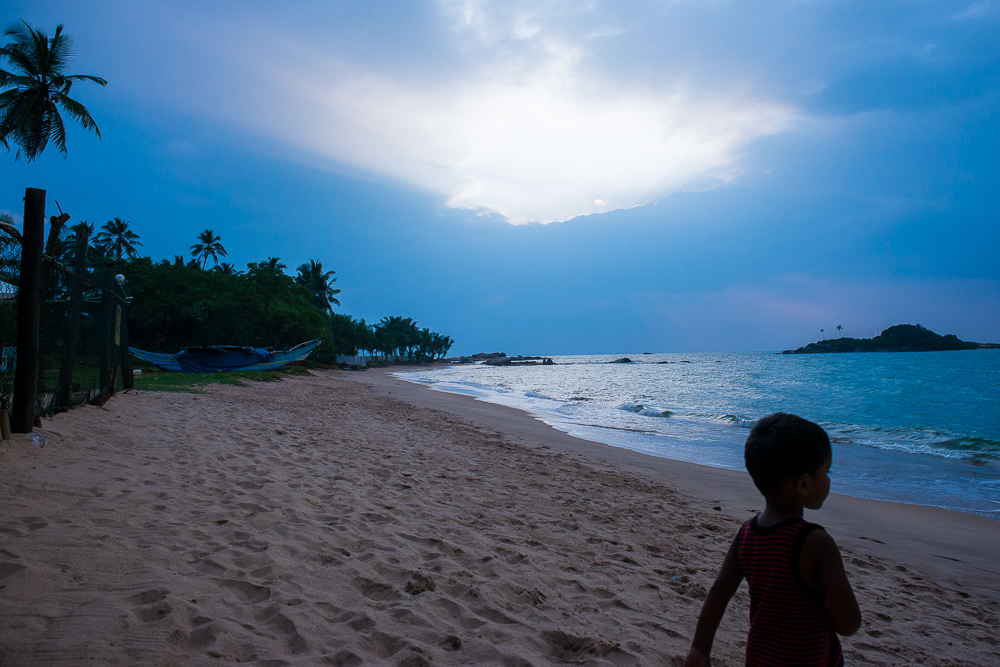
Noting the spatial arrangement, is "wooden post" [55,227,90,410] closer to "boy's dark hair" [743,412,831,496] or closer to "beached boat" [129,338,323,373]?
"boy's dark hair" [743,412,831,496]

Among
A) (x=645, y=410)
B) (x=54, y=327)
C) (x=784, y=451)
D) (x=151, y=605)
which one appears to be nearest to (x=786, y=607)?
(x=784, y=451)

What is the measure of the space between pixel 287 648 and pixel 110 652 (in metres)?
0.68

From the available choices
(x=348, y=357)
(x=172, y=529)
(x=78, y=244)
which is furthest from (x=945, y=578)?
(x=348, y=357)

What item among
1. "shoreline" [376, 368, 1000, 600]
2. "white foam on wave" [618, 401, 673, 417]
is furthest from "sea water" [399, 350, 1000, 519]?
"shoreline" [376, 368, 1000, 600]

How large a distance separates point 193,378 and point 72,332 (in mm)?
11734

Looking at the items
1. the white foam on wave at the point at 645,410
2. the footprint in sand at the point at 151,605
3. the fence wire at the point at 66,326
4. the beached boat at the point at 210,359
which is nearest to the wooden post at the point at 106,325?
the fence wire at the point at 66,326

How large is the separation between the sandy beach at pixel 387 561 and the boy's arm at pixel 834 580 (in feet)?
4.15

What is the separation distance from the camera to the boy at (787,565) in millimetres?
1463

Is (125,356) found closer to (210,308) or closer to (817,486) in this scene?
(817,486)

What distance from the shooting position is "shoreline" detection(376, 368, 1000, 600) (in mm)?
4195

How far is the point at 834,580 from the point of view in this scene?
140 cm

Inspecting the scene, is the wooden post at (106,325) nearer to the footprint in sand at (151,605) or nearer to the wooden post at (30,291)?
the wooden post at (30,291)

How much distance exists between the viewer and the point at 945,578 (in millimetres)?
3924

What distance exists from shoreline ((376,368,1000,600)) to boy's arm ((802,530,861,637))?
11.8 ft
